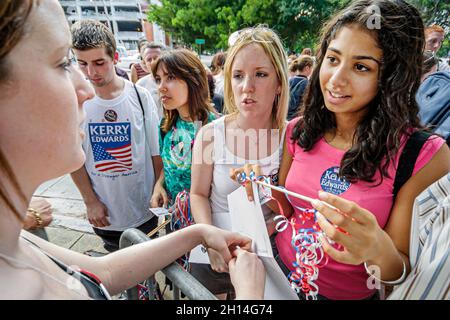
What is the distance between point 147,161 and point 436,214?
6.95 ft

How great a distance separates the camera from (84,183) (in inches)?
90.0

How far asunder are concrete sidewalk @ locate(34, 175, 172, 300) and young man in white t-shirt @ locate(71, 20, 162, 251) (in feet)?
2.32

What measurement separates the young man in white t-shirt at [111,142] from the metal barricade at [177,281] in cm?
110

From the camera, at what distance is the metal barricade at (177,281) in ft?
2.91

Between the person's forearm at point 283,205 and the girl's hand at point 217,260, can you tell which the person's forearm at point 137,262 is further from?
the person's forearm at point 283,205

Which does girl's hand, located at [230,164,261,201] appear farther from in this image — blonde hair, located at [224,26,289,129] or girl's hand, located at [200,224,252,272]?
blonde hair, located at [224,26,289,129]

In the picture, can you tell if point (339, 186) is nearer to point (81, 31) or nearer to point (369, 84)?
point (369, 84)

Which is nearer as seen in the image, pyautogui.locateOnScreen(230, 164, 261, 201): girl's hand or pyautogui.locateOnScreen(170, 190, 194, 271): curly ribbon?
pyautogui.locateOnScreen(230, 164, 261, 201): girl's hand

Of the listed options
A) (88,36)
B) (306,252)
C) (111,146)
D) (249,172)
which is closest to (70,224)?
(111,146)

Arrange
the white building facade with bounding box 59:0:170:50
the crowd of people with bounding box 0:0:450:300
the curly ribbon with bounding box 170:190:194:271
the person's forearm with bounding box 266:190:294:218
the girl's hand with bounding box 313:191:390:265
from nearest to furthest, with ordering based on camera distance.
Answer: the crowd of people with bounding box 0:0:450:300, the girl's hand with bounding box 313:191:390:265, the person's forearm with bounding box 266:190:294:218, the curly ribbon with bounding box 170:190:194:271, the white building facade with bounding box 59:0:170:50

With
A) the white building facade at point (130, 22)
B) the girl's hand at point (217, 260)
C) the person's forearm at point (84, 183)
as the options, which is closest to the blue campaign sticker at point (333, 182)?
the girl's hand at point (217, 260)

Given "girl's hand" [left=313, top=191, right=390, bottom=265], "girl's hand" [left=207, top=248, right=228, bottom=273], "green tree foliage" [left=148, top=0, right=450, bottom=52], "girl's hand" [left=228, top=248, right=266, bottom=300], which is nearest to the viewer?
"girl's hand" [left=313, top=191, right=390, bottom=265]

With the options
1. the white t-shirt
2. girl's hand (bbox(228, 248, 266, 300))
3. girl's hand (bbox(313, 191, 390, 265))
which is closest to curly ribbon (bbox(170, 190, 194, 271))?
the white t-shirt

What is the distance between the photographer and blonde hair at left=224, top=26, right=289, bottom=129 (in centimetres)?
161
